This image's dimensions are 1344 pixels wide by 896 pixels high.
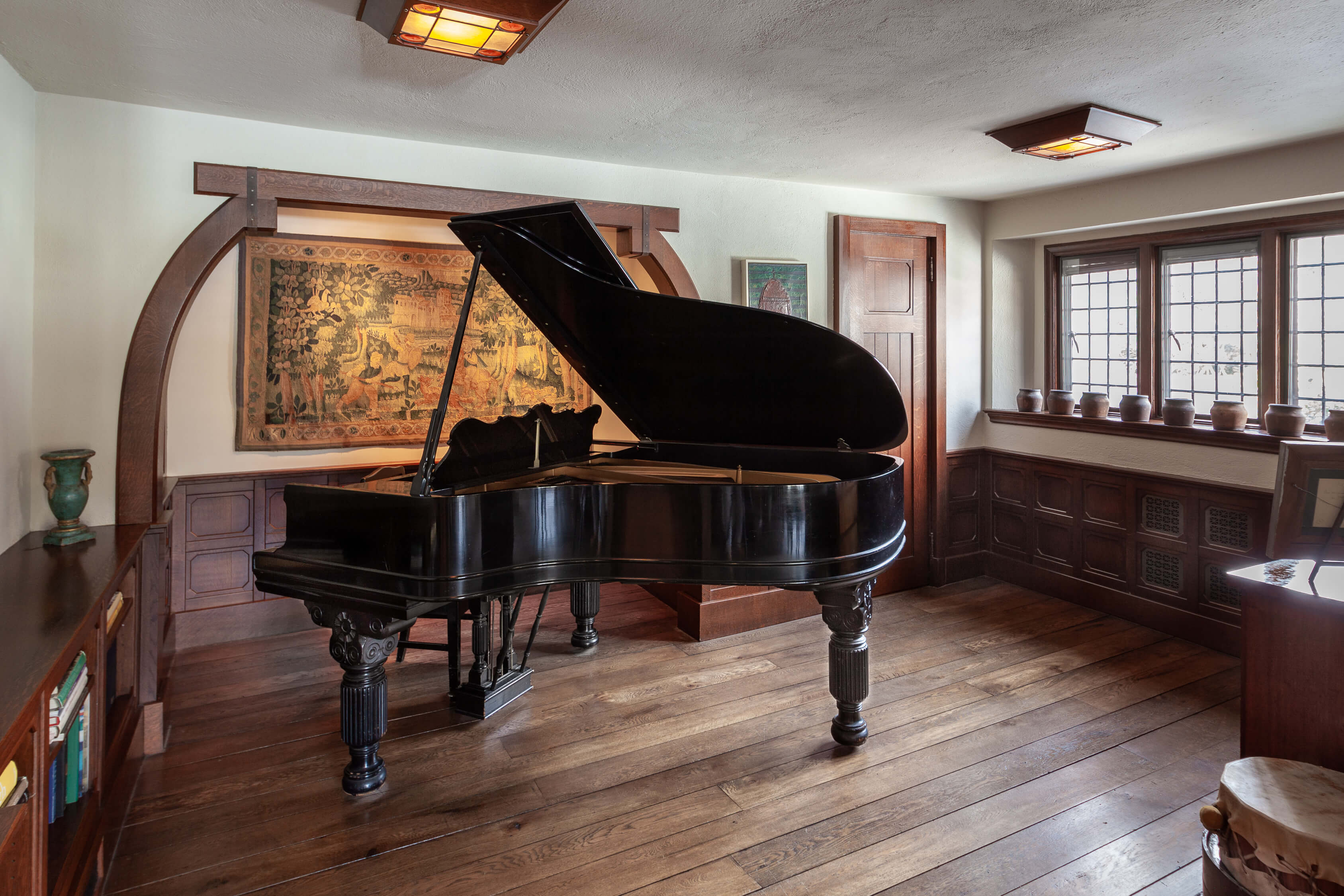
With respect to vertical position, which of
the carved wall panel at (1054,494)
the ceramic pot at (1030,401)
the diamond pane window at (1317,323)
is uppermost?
the diamond pane window at (1317,323)

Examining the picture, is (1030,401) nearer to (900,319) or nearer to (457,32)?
(900,319)

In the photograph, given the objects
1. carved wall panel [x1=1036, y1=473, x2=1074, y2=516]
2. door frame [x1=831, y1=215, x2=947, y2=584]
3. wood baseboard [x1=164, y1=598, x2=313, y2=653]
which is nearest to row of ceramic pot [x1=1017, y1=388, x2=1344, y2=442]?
carved wall panel [x1=1036, y1=473, x2=1074, y2=516]

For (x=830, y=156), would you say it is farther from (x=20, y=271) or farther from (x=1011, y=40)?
(x=20, y=271)

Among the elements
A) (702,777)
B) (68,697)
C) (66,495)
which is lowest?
(702,777)

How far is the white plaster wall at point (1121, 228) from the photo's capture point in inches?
145

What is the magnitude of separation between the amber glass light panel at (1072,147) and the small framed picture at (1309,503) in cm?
171

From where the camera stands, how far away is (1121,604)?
4.44 metres

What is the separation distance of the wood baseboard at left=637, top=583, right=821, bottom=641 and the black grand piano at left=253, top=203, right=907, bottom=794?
100 centimetres

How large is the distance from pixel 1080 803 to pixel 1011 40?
2.48 metres

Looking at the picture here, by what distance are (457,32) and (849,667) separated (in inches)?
98.9

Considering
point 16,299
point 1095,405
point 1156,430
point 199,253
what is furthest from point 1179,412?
point 16,299

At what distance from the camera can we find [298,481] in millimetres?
4070

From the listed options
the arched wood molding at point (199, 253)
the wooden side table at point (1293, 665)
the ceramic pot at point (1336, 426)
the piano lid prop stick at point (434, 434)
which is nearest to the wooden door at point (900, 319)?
the ceramic pot at point (1336, 426)

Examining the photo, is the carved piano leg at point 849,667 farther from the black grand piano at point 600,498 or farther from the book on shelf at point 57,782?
the book on shelf at point 57,782
